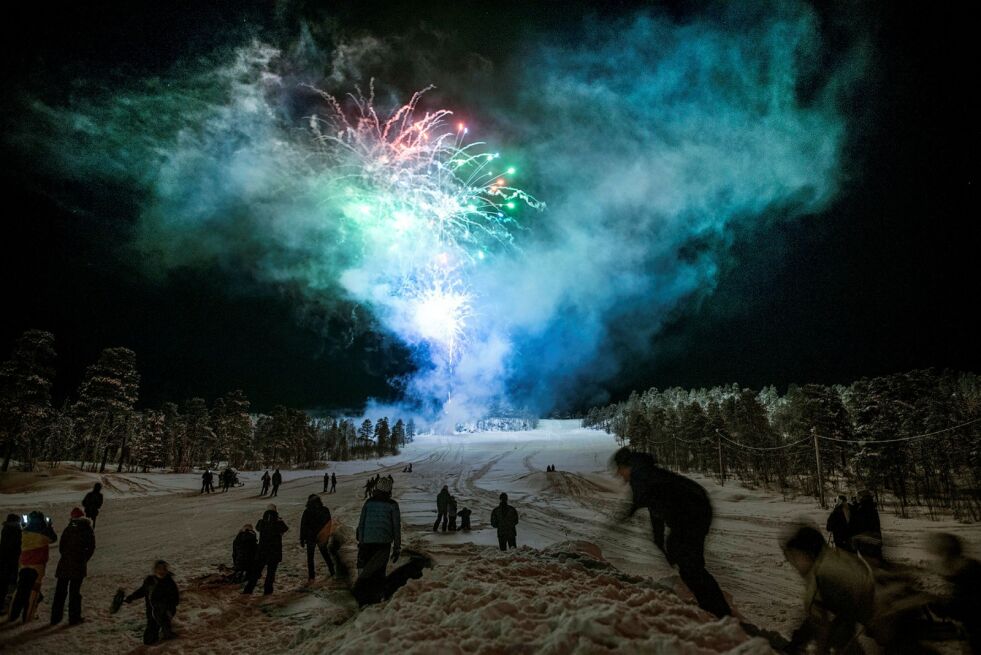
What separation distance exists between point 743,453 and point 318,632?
6112 centimetres

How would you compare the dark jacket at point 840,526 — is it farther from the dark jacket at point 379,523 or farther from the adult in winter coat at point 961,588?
the dark jacket at point 379,523

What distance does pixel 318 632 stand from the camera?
5594mm

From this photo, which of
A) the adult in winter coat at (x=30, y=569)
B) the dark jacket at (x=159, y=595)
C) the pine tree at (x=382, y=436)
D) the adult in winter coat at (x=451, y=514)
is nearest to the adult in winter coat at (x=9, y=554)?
the adult in winter coat at (x=30, y=569)

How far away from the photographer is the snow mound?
3008 millimetres

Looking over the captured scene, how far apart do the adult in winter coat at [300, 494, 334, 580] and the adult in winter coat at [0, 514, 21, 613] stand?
4.49 metres

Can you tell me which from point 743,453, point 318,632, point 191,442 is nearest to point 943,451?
point 743,453

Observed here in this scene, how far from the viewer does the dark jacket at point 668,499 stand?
4.59 metres

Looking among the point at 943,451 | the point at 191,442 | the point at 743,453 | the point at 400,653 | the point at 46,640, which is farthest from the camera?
the point at 191,442

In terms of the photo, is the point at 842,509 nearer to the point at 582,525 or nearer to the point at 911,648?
the point at 911,648

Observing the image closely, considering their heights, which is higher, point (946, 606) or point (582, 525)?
point (946, 606)

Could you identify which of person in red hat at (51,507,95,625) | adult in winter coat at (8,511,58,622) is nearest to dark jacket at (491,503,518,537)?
person in red hat at (51,507,95,625)

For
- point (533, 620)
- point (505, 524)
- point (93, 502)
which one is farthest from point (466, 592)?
point (93, 502)

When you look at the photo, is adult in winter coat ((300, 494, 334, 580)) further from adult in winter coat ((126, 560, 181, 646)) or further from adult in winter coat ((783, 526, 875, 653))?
adult in winter coat ((783, 526, 875, 653))

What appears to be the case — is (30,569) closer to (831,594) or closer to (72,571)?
(72,571)
